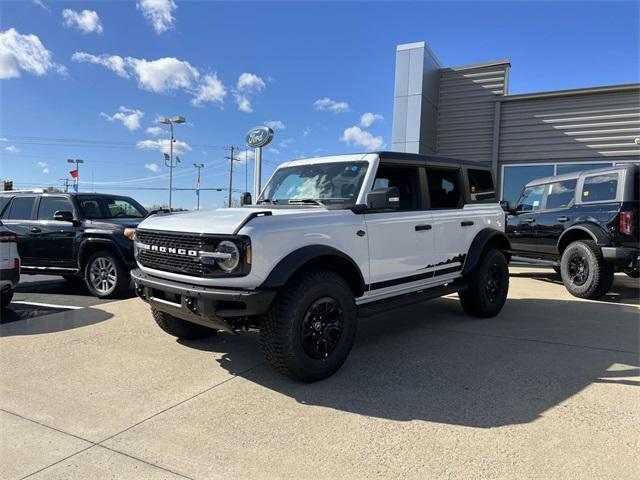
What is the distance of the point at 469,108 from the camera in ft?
44.2

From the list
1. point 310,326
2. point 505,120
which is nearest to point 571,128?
point 505,120

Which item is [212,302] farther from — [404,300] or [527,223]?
[527,223]

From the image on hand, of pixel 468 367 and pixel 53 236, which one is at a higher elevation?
pixel 53 236

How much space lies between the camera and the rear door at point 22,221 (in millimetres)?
7898

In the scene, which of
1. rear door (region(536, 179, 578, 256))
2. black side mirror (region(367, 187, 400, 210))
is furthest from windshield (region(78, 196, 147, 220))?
rear door (region(536, 179, 578, 256))

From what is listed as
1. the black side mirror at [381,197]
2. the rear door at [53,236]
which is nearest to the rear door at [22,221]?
the rear door at [53,236]

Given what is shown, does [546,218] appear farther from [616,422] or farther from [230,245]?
[230,245]

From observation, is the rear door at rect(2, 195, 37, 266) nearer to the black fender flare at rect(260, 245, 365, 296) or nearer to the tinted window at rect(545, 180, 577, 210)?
the black fender flare at rect(260, 245, 365, 296)

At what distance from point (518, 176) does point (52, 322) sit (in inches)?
475

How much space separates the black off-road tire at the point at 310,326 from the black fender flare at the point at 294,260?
143mm

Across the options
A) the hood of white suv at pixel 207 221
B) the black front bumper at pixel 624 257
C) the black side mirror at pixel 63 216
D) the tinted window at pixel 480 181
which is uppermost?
the tinted window at pixel 480 181

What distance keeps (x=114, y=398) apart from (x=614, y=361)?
14.4 feet

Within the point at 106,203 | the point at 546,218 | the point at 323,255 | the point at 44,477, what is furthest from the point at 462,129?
the point at 44,477

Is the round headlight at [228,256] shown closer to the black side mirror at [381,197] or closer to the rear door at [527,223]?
the black side mirror at [381,197]
